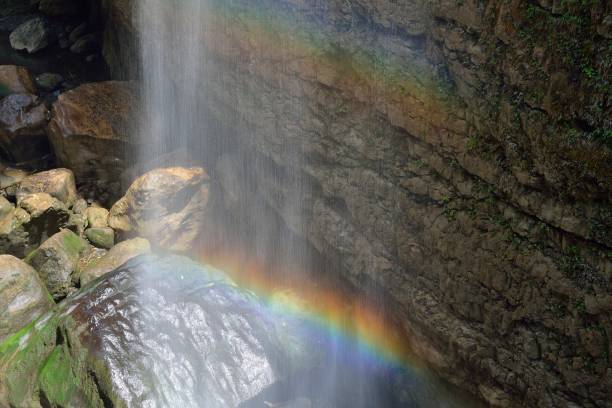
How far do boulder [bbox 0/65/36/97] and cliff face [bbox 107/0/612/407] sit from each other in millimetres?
5463

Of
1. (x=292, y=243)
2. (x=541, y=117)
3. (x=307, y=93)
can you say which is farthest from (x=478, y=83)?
(x=292, y=243)

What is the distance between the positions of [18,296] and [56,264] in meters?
0.64

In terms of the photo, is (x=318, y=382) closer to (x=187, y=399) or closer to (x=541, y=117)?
(x=187, y=399)

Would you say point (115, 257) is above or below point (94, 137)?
below

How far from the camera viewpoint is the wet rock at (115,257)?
6.56 m

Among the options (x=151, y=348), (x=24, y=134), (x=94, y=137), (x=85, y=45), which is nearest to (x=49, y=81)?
(x=85, y=45)

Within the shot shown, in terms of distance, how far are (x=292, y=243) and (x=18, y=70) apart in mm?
6549

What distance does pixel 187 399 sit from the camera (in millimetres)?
4660

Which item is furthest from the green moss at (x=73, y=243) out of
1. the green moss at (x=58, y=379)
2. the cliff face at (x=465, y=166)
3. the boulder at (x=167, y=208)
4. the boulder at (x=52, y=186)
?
the cliff face at (x=465, y=166)

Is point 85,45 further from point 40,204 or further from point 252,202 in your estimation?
point 252,202

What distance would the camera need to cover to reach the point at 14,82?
9320 millimetres

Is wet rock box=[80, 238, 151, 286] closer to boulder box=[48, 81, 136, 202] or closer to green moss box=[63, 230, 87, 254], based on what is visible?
green moss box=[63, 230, 87, 254]

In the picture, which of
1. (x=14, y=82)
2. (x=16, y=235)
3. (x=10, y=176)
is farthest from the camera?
(x=14, y=82)

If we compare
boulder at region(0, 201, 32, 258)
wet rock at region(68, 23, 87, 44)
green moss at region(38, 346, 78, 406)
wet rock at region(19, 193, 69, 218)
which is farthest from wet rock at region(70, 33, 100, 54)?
green moss at region(38, 346, 78, 406)
